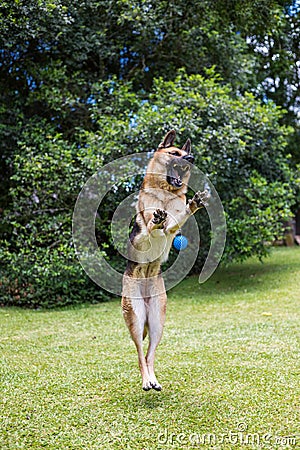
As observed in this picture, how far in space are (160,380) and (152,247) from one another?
1504 millimetres

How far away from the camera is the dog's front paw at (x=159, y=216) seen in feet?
10.6

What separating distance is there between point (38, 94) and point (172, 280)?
20.9ft

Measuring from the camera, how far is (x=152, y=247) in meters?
3.65

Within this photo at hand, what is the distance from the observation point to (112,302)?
348 inches

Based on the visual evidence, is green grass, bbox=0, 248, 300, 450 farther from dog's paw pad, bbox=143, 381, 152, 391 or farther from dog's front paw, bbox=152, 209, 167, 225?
dog's front paw, bbox=152, 209, 167, 225

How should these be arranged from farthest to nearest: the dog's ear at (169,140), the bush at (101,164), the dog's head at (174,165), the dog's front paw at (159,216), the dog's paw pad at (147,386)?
the bush at (101,164) < the dog's ear at (169,140) < the dog's head at (174,165) < the dog's paw pad at (147,386) < the dog's front paw at (159,216)

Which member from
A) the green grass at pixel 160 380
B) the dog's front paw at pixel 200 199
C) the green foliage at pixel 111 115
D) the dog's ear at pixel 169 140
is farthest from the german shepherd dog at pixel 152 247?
the green foliage at pixel 111 115

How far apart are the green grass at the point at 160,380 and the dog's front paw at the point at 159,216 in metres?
1.39

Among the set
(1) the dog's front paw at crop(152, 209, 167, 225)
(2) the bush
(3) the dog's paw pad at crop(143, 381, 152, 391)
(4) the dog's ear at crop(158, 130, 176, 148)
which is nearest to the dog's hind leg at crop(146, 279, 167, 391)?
(3) the dog's paw pad at crop(143, 381, 152, 391)

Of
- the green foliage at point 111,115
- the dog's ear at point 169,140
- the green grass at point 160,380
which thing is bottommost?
the green grass at point 160,380

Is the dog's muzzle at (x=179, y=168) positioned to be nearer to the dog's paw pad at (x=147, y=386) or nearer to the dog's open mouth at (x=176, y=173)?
the dog's open mouth at (x=176, y=173)

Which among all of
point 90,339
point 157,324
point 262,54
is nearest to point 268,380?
point 157,324

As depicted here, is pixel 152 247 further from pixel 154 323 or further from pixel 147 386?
pixel 147 386

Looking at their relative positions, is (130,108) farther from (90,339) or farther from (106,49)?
(90,339)
